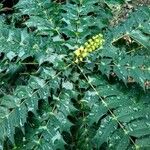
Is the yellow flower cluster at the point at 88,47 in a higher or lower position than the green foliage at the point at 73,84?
higher

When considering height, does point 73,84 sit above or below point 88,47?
below

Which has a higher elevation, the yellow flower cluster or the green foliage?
the yellow flower cluster

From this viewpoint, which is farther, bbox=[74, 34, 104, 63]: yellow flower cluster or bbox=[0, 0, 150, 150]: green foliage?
bbox=[74, 34, 104, 63]: yellow flower cluster

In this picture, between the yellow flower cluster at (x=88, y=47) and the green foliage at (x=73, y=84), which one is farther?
the yellow flower cluster at (x=88, y=47)

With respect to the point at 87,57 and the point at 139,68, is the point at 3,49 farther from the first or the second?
the point at 139,68
